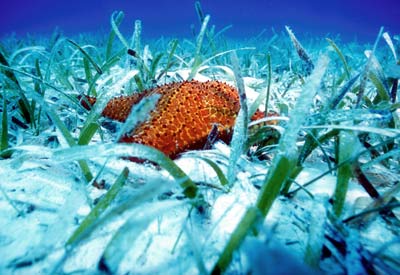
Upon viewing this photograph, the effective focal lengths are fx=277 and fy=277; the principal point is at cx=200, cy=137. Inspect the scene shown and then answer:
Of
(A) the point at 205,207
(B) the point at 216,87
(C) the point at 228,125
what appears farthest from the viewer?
(B) the point at 216,87

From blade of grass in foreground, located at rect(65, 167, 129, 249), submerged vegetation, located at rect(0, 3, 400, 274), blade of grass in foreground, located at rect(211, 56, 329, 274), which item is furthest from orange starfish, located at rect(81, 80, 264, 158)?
blade of grass in foreground, located at rect(211, 56, 329, 274)

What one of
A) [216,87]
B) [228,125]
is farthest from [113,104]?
[228,125]

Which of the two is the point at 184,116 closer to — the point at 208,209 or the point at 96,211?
the point at 208,209

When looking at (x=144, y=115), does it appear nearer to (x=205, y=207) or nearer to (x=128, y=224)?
(x=128, y=224)

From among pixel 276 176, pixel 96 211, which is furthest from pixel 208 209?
pixel 96 211

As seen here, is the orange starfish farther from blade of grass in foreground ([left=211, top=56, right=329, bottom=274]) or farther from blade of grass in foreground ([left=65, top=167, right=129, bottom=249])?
blade of grass in foreground ([left=211, top=56, right=329, bottom=274])

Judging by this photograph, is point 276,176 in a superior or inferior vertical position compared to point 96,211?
superior
